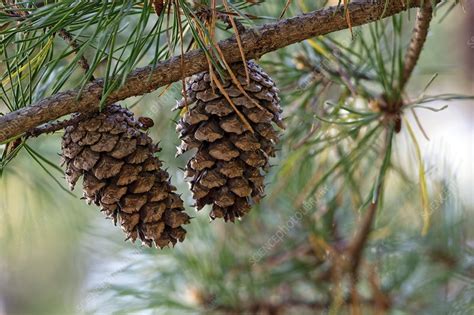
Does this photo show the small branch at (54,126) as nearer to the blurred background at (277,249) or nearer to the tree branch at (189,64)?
the tree branch at (189,64)

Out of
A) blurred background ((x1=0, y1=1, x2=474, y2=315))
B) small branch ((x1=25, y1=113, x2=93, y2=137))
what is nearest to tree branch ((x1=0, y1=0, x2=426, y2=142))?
small branch ((x1=25, y1=113, x2=93, y2=137))

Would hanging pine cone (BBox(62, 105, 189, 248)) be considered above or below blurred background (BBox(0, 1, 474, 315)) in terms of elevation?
below

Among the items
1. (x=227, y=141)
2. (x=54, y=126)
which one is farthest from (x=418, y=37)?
(x=54, y=126)

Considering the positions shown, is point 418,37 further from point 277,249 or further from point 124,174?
point 277,249

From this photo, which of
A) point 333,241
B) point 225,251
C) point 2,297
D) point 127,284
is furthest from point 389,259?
point 2,297

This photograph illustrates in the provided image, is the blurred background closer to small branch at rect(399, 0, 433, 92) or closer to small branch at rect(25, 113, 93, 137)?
small branch at rect(399, 0, 433, 92)

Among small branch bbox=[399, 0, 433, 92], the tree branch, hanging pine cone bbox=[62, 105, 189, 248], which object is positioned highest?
small branch bbox=[399, 0, 433, 92]
